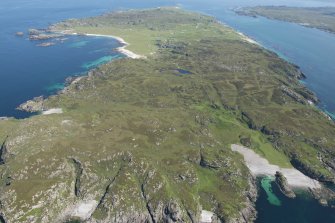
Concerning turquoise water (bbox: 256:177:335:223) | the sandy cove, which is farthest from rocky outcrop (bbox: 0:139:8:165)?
turquoise water (bbox: 256:177:335:223)

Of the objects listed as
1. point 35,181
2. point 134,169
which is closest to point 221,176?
point 134,169

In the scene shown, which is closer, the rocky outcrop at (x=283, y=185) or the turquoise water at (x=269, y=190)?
the turquoise water at (x=269, y=190)

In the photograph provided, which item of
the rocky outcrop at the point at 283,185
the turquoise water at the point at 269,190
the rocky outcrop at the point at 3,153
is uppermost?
the rocky outcrop at the point at 3,153

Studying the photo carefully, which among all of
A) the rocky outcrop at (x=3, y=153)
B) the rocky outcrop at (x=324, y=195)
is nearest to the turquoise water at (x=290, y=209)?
the rocky outcrop at (x=324, y=195)

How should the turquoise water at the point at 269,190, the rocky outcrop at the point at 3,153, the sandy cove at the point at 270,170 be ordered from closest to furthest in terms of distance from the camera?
the turquoise water at the point at 269,190
the rocky outcrop at the point at 3,153
the sandy cove at the point at 270,170

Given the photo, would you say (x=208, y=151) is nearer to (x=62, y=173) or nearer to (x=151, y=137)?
(x=151, y=137)

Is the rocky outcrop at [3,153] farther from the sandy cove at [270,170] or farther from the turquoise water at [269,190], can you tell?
the turquoise water at [269,190]
